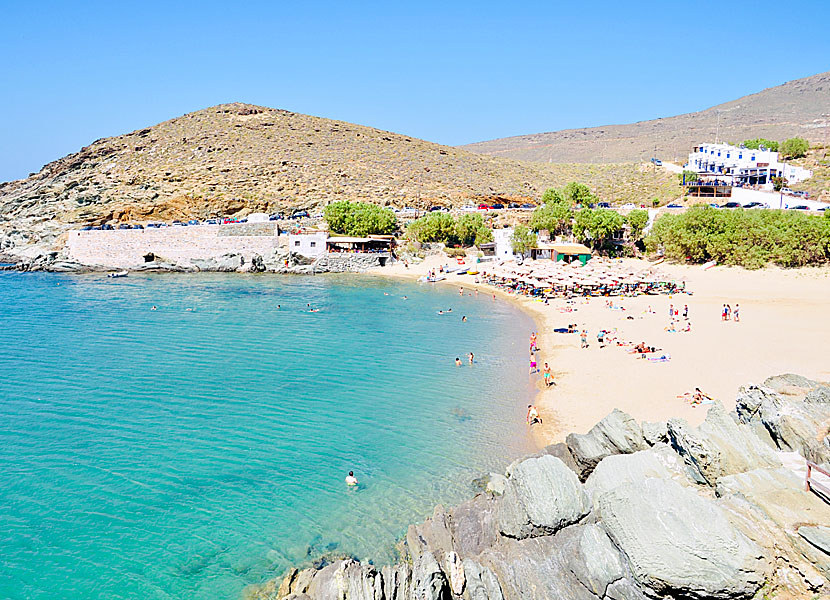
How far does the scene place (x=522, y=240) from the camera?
56125 mm

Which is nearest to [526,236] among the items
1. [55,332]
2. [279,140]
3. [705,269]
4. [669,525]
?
[705,269]

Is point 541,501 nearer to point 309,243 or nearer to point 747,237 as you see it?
point 747,237

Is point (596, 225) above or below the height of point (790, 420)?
above

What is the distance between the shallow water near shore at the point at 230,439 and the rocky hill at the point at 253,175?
41.8 meters

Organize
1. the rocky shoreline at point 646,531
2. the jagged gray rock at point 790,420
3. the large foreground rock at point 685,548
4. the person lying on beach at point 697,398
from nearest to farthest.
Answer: the large foreground rock at point 685,548, the rocky shoreline at point 646,531, the jagged gray rock at point 790,420, the person lying on beach at point 697,398

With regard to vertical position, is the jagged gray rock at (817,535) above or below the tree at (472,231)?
below

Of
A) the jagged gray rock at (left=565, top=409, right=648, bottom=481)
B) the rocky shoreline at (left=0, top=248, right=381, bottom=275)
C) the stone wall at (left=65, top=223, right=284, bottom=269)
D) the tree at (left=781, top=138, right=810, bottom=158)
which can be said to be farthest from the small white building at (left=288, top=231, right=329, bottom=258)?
the tree at (left=781, top=138, right=810, bottom=158)

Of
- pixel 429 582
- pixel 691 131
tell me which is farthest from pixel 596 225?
pixel 691 131

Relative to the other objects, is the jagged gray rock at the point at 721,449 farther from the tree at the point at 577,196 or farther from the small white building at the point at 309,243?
the tree at the point at 577,196

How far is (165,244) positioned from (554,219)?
42242 mm

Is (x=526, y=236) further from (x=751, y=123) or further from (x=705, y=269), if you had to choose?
(x=751, y=123)

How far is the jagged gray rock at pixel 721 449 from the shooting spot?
10961mm

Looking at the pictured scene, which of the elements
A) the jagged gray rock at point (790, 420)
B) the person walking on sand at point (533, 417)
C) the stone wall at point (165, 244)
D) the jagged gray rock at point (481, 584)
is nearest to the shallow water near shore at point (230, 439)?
the person walking on sand at point (533, 417)

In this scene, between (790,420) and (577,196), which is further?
(577,196)
